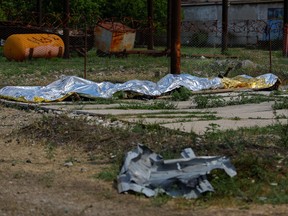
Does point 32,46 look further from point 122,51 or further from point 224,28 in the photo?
point 224,28

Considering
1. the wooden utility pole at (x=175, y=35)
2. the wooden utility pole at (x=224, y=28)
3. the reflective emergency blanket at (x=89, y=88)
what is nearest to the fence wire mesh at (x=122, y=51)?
the wooden utility pole at (x=224, y=28)

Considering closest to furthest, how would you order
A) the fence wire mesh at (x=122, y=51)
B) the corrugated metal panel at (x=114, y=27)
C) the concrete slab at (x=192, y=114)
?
1. the concrete slab at (x=192, y=114)
2. the fence wire mesh at (x=122, y=51)
3. the corrugated metal panel at (x=114, y=27)

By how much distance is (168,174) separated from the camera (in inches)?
328

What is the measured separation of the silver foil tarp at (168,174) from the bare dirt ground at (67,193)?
0.16 meters

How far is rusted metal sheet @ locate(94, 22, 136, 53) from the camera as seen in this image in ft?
117

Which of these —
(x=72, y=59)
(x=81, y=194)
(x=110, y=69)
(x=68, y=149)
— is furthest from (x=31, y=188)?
(x=72, y=59)

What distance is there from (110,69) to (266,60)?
8500 mm

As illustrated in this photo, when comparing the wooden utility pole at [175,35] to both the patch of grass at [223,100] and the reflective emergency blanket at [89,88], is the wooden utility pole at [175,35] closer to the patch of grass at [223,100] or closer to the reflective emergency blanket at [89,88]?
the reflective emergency blanket at [89,88]

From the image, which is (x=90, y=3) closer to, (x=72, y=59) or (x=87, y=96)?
(x=72, y=59)

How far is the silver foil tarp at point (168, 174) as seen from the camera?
811cm

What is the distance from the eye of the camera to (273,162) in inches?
355

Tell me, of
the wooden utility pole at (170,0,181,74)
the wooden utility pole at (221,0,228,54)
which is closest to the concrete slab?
the wooden utility pole at (170,0,181,74)

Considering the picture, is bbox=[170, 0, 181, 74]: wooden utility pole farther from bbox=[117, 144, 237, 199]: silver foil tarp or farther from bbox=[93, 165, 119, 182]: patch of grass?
bbox=[117, 144, 237, 199]: silver foil tarp

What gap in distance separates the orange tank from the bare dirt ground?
801 inches
